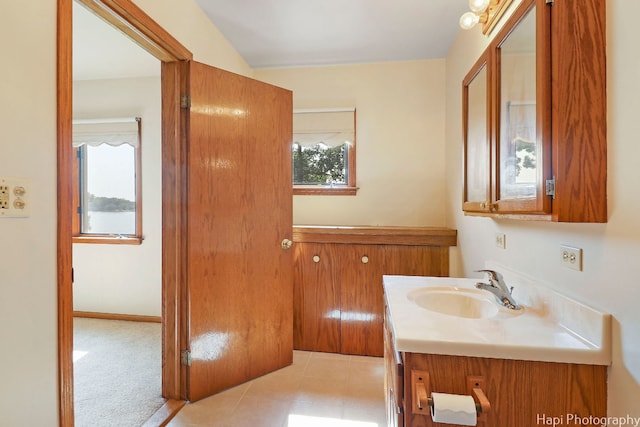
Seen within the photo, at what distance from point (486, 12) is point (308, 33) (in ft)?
4.18

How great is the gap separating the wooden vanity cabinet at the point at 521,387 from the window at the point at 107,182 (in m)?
3.10

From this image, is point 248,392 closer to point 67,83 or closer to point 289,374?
point 289,374

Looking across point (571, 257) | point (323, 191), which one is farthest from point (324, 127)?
point (571, 257)

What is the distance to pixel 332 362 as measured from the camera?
90.3 inches

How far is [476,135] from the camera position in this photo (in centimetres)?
155

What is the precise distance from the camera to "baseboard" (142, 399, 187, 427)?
1.63m

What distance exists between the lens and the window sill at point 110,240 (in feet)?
10.0

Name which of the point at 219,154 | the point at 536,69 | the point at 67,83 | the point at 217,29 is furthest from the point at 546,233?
the point at 217,29

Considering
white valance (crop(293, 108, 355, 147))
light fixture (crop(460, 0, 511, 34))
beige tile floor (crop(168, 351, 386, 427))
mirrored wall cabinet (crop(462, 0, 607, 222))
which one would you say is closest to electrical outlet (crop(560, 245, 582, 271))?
mirrored wall cabinet (crop(462, 0, 607, 222))

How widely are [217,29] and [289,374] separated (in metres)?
2.63

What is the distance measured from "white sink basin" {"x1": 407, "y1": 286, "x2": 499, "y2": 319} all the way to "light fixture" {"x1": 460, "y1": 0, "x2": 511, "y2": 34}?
4.55ft

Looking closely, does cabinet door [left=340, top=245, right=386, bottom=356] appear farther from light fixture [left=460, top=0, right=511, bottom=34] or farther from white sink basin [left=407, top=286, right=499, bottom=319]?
light fixture [left=460, top=0, right=511, bottom=34]
